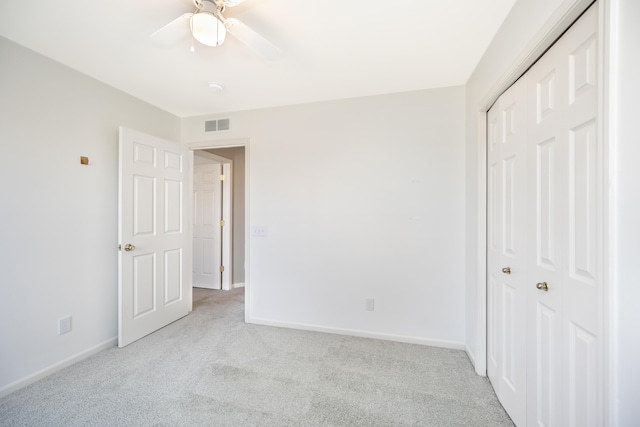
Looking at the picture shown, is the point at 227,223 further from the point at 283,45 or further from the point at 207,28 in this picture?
the point at 207,28

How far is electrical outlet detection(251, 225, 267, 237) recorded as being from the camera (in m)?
2.84

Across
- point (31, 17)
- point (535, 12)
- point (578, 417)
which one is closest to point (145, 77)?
point (31, 17)

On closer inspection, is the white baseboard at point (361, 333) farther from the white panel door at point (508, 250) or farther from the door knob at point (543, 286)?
the door knob at point (543, 286)

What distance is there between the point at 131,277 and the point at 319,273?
184 centimetres

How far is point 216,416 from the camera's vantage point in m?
1.54

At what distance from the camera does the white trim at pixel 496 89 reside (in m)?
1.00

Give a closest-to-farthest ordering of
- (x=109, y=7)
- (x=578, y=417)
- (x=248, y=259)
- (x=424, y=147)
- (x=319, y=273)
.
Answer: (x=578, y=417) → (x=109, y=7) → (x=424, y=147) → (x=319, y=273) → (x=248, y=259)

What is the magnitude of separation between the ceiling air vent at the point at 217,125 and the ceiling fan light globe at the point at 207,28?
163cm

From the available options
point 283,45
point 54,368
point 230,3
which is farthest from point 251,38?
point 54,368

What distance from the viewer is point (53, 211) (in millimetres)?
1970

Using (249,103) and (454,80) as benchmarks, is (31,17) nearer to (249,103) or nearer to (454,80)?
(249,103)

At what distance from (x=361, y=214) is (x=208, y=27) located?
188 centimetres

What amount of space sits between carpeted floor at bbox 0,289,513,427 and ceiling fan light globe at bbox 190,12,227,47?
2223 millimetres

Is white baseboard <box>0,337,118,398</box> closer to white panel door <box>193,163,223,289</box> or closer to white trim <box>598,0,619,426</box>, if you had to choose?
white panel door <box>193,163,223,289</box>
